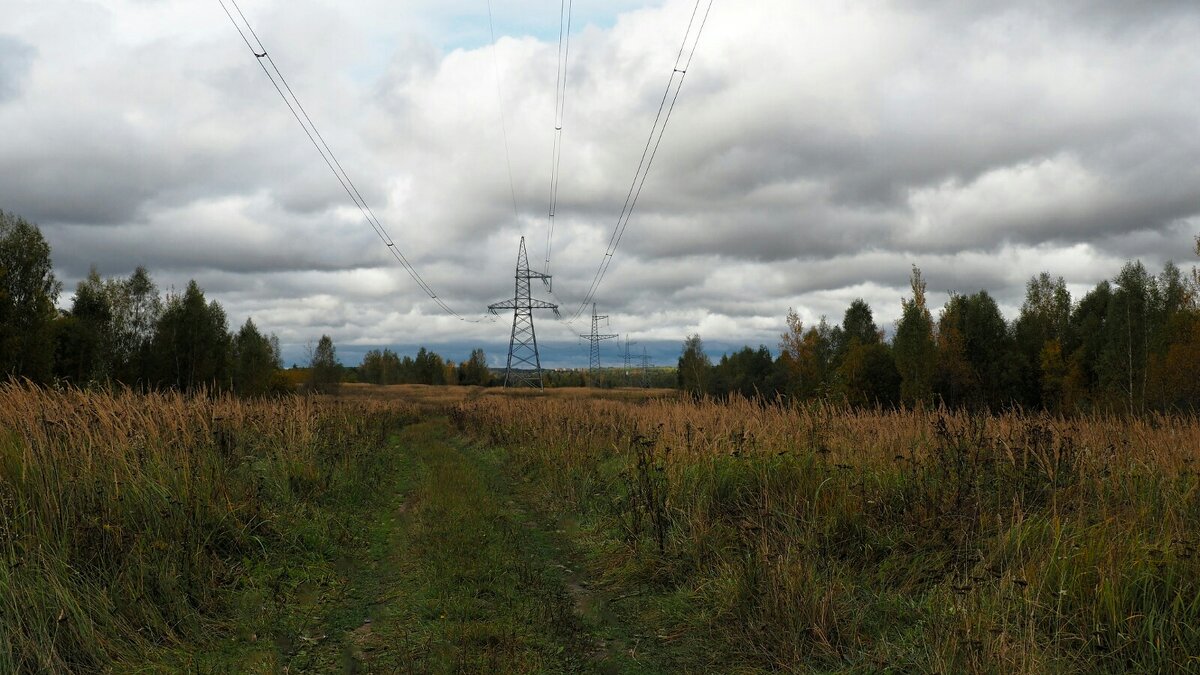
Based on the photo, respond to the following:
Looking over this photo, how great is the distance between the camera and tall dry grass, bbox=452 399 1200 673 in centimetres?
453

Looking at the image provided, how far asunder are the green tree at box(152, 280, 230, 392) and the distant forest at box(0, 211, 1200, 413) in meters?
0.12

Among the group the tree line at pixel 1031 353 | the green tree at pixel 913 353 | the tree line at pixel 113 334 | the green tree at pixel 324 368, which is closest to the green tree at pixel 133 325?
the tree line at pixel 113 334

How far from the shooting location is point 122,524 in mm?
6312

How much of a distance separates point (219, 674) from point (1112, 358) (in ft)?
224

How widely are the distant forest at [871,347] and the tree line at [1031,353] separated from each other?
15 centimetres

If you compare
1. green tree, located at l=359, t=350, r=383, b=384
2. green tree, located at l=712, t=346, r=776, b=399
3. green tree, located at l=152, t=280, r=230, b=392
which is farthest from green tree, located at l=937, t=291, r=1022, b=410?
green tree, located at l=359, t=350, r=383, b=384

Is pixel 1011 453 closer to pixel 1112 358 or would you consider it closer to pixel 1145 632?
pixel 1145 632

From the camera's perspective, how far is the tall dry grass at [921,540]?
178 inches

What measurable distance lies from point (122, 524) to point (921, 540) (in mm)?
7373

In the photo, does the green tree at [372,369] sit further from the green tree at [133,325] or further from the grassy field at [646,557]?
the grassy field at [646,557]

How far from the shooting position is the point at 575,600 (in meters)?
6.85

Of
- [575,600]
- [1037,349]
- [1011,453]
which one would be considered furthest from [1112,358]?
[575,600]

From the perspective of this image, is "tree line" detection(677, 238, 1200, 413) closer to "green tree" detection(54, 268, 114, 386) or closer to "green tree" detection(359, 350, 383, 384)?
"green tree" detection(54, 268, 114, 386)

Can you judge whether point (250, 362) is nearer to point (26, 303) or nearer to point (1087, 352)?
point (26, 303)
